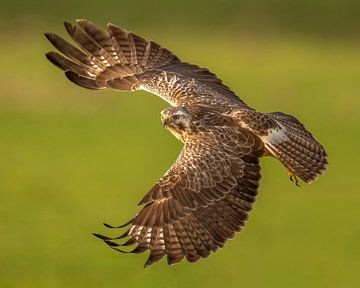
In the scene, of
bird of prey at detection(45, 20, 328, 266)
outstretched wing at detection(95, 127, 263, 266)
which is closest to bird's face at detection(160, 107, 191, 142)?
Answer: bird of prey at detection(45, 20, 328, 266)

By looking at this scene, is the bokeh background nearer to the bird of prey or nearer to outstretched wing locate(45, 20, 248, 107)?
outstretched wing locate(45, 20, 248, 107)

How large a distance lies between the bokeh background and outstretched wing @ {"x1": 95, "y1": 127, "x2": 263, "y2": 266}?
9.87 m

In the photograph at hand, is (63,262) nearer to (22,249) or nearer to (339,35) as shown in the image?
(22,249)

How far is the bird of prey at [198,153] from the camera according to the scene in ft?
50.8

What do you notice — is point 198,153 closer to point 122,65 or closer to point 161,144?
point 122,65

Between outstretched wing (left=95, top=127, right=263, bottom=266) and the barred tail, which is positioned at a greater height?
the barred tail

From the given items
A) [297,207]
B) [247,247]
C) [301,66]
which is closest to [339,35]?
[301,66]

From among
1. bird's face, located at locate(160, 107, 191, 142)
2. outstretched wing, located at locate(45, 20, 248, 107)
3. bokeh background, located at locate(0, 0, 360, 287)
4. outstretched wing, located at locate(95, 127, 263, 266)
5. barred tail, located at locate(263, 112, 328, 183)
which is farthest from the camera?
bokeh background, located at locate(0, 0, 360, 287)

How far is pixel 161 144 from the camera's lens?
3681 centimetres

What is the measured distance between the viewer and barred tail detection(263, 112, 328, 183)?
16.5 metres

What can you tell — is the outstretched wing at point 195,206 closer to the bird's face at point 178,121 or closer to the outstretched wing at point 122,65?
the bird's face at point 178,121

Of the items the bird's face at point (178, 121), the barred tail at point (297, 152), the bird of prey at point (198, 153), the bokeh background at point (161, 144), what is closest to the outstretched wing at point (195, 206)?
the bird of prey at point (198, 153)

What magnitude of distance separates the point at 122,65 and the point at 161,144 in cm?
1821

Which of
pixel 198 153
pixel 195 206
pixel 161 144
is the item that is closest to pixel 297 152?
pixel 198 153
